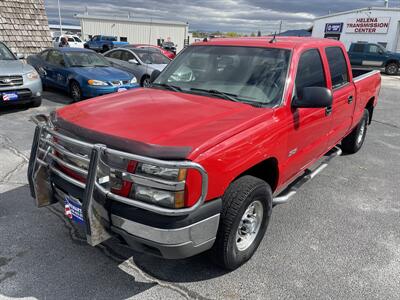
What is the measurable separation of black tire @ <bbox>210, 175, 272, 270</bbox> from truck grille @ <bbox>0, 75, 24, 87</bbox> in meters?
6.74

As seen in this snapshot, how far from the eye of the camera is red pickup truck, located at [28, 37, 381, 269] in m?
2.21

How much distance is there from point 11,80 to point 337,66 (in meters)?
6.72

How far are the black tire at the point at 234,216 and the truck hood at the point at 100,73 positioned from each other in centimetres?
733

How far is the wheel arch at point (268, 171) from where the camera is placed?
9.86ft

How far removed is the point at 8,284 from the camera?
2623 mm

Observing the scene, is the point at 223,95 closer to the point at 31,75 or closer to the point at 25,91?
the point at 25,91

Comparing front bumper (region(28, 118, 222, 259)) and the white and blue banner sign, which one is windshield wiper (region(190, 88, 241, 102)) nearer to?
front bumper (region(28, 118, 222, 259))

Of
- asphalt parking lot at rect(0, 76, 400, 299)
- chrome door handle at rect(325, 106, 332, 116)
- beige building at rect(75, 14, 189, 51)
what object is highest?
beige building at rect(75, 14, 189, 51)

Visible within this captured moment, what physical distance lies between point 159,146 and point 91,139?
1.87ft

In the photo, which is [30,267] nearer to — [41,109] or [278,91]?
[278,91]

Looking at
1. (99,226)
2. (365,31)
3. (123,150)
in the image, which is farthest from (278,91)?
(365,31)

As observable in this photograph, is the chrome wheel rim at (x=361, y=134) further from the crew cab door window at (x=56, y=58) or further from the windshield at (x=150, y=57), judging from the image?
the crew cab door window at (x=56, y=58)

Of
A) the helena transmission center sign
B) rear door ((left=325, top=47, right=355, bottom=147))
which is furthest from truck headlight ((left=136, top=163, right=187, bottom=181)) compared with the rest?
the helena transmission center sign

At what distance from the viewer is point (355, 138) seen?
231 inches
